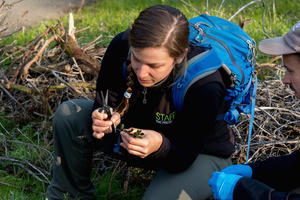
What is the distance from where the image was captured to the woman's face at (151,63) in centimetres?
211

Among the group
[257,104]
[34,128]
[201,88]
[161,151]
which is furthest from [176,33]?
[34,128]

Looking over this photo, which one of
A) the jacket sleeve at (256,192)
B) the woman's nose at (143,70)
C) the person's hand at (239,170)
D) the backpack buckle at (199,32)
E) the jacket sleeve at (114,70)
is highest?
the backpack buckle at (199,32)

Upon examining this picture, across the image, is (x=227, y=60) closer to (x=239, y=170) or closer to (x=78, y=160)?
(x=239, y=170)

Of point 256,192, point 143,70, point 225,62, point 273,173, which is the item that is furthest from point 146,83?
point 273,173

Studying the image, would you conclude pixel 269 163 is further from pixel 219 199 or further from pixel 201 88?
pixel 201 88

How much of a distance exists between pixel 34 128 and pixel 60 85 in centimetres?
47

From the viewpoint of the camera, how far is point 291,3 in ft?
21.3

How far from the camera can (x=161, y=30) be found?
2.08 metres

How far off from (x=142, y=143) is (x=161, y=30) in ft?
1.92

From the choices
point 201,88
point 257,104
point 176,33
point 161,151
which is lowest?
point 257,104

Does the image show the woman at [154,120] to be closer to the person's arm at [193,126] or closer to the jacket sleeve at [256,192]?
the person's arm at [193,126]

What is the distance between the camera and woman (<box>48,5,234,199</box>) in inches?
83.4

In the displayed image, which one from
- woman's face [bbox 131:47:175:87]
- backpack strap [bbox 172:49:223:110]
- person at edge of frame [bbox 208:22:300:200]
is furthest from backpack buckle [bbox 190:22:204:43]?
person at edge of frame [bbox 208:22:300:200]

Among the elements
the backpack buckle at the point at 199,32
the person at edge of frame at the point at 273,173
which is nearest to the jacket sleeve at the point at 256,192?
the person at edge of frame at the point at 273,173
